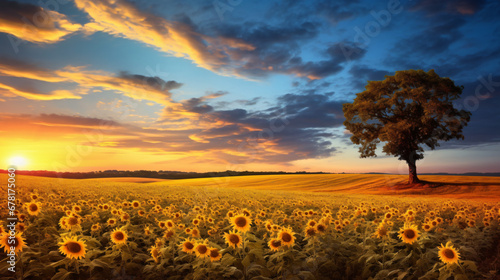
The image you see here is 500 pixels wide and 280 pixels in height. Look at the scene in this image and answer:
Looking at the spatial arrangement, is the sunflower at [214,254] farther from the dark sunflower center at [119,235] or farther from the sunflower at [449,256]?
the sunflower at [449,256]

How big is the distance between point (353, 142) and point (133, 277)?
45.5 m

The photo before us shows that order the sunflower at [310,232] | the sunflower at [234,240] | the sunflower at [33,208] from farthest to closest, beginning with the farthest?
the sunflower at [33,208], the sunflower at [310,232], the sunflower at [234,240]

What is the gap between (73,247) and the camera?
519cm

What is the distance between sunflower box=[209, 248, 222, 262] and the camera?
5367 mm

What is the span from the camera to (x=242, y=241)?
5.68 meters

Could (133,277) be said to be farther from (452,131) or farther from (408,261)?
(452,131)

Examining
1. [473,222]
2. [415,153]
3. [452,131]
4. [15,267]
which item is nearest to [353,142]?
[415,153]

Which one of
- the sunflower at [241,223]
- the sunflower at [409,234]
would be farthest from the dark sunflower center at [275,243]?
the sunflower at [409,234]

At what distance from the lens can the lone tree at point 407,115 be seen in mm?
42250

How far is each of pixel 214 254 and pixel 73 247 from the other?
236cm

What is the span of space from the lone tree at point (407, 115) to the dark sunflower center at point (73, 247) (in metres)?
42.8

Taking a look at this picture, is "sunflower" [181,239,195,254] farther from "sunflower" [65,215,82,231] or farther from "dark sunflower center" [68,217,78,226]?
"dark sunflower center" [68,217,78,226]

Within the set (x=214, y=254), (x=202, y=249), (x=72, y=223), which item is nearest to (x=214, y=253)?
(x=214, y=254)

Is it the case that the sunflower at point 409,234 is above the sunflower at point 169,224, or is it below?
below
